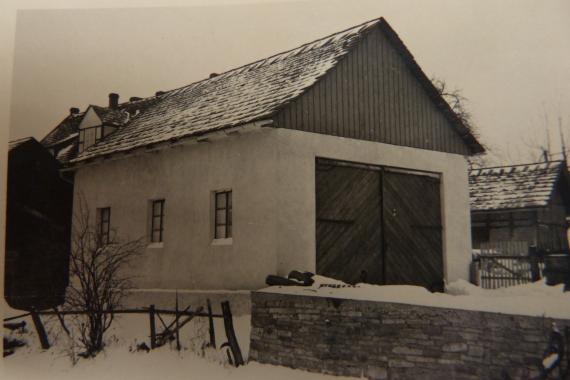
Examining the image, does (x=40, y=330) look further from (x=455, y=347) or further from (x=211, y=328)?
(x=455, y=347)

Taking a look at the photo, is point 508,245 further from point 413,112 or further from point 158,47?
point 158,47

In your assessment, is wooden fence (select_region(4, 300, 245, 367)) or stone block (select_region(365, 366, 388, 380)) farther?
wooden fence (select_region(4, 300, 245, 367))

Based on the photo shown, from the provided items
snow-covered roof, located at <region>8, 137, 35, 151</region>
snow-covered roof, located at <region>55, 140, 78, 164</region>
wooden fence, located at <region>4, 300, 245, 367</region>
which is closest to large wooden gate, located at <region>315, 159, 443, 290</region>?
wooden fence, located at <region>4, 300, 245, 367</region>

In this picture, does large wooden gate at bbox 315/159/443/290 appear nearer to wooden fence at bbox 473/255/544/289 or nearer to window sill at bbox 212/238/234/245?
wooden fence at bbox 473/255/544/289

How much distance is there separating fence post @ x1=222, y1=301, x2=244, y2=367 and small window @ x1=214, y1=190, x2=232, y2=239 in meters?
1.13

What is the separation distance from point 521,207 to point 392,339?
3.61m

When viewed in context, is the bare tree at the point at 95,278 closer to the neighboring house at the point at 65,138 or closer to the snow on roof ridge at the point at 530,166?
the neighboring house at the point at 65,138

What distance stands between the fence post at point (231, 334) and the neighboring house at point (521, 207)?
10.5 ft

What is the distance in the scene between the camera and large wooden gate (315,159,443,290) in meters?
7.19

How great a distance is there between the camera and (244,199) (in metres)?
6.89

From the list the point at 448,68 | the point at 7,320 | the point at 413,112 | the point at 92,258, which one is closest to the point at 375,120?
the point at 413,112

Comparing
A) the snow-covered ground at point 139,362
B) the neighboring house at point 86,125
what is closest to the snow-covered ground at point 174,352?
the snow-covered ground at point 139,362

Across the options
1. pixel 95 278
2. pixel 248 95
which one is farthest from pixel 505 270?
pixel 95 278

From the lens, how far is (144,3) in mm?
5930
